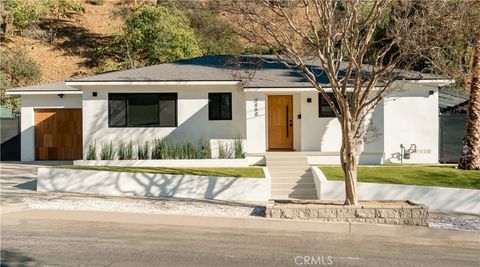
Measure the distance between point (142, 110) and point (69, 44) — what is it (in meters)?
37.5

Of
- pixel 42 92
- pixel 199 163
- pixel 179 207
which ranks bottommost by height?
pixel 179 207

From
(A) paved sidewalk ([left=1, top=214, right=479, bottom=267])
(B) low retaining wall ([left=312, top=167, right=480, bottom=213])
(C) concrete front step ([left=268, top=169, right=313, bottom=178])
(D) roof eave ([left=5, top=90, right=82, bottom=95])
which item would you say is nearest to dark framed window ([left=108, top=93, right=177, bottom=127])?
(D) roof eave ([left=5, top=90, right=82, bottom=95])

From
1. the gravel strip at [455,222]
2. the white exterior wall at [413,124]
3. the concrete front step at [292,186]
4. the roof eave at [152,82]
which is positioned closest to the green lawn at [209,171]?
the concrete front step at [292,186]

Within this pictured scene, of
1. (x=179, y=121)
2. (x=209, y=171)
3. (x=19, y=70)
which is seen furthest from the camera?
(x=19, y=70)

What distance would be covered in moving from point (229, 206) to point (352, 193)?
3.39m

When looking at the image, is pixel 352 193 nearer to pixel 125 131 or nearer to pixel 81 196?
pixel 81 196

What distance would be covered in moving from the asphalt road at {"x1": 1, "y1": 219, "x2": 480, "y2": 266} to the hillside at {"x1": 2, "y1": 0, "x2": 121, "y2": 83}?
37.8 meters

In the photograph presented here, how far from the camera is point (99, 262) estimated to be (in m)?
7.43

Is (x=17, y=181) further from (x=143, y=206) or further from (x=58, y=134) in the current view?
(x=58, y=134)

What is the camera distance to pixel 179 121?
19.8m

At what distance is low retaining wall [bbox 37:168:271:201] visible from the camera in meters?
14.5

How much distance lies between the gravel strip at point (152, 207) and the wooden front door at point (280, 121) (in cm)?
712

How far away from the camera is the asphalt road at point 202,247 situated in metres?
7.68

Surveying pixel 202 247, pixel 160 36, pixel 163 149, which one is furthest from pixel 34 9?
pixel 202 247
